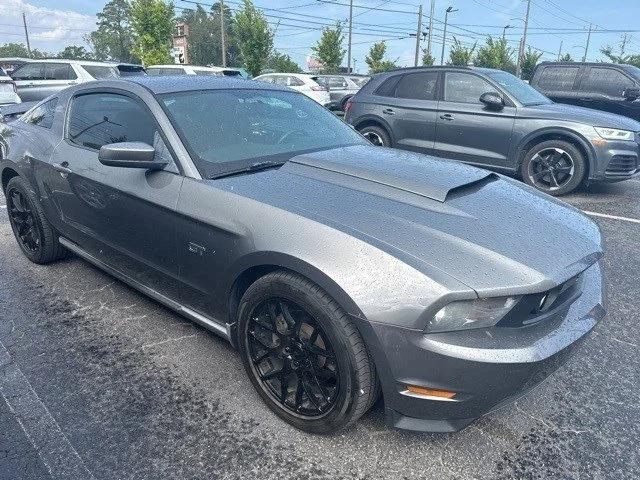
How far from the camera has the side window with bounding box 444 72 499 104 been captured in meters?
6.50

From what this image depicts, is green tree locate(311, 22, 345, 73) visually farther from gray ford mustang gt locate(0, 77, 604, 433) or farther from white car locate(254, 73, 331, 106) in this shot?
gray ford mustang gt locate(0, 77, 604, 433)

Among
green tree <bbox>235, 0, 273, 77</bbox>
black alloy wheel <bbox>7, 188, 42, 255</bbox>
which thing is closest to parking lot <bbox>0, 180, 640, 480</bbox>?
black alloy wheel <bbox>7, 188, 42, 255</bbox>

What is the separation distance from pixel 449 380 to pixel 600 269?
1.27 meters

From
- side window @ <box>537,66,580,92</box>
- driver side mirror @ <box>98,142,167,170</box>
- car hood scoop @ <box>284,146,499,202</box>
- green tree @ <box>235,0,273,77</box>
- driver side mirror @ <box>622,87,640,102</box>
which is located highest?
green tree @ <box>235,0,273,77</box>

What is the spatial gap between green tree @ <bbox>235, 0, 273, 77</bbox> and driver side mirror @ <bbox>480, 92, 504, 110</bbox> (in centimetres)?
2325

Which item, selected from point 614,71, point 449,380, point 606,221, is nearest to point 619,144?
point 606,221

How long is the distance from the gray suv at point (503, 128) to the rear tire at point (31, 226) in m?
5.14

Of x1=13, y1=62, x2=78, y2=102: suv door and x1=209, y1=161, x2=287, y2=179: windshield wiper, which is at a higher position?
x1=13, y1=62, x2=78, y2=102: suv door

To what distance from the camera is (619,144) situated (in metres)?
5.84

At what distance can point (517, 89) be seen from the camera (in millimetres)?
6547

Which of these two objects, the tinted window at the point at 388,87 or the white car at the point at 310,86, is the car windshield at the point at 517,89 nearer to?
the tinted window at the point at 388,87

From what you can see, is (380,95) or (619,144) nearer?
(619,144)

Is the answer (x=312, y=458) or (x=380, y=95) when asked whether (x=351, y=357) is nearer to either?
(x=312, y=458)

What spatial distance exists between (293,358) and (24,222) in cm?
311
